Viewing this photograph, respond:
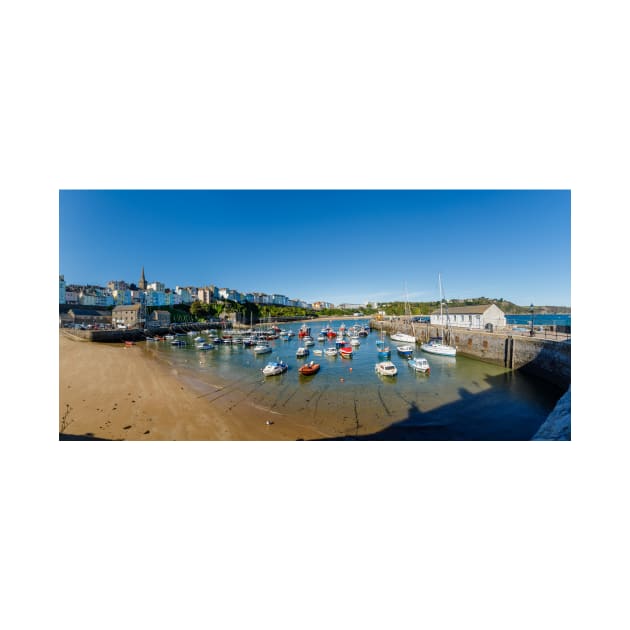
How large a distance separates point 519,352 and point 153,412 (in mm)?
12639

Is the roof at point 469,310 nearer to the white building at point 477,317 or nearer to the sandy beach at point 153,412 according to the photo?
the white building at point 477,317

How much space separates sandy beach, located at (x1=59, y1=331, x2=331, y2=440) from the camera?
4.12 m

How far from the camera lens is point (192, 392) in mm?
6508

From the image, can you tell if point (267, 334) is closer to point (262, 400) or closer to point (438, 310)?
point (438, 310)

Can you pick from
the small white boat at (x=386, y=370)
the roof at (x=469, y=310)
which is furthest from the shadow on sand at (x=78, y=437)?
the roof at (x=469, y=310)

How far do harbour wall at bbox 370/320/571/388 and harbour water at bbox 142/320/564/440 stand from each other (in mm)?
467

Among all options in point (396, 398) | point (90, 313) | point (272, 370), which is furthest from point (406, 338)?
point (90, 313)

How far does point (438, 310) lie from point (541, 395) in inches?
479

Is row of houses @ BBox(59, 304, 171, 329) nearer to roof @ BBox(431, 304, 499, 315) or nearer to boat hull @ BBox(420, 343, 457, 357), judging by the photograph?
boat hull @ BBox(420, 343, 457, 357)

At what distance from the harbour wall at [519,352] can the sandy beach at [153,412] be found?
8527 millimetres

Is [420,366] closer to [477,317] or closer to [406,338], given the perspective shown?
[477,317]

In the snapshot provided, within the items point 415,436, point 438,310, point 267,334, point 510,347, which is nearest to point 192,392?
point 415,436

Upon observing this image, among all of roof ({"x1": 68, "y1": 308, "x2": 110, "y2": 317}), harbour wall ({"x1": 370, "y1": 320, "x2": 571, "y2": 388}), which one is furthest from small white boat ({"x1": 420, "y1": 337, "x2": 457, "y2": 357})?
roof ({"x1": 68, "y1": 308, "x2": 110, "y2": 317})

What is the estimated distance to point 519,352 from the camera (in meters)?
9.86
